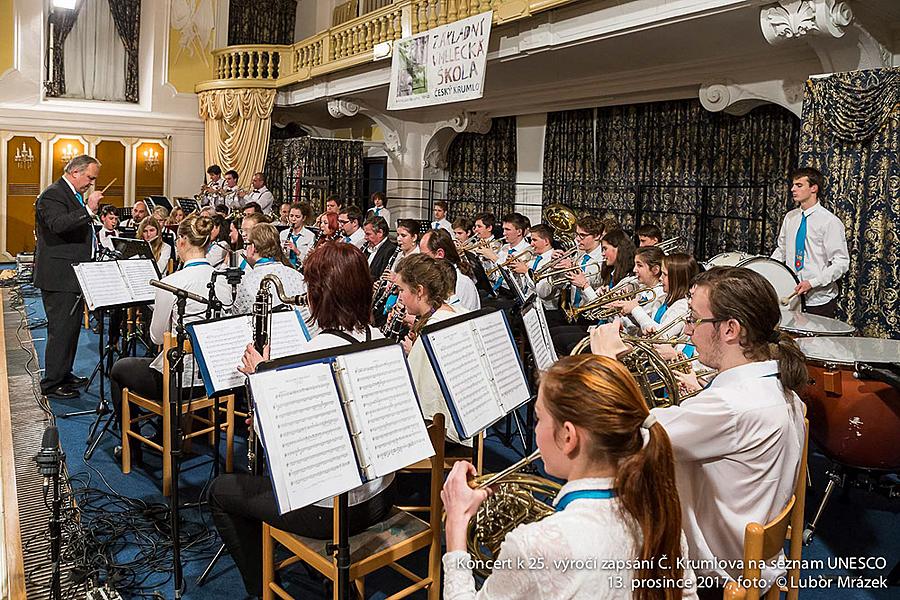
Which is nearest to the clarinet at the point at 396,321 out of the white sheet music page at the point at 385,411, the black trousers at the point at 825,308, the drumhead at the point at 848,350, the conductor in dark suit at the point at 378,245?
the white sheet music page at the point at 385,411

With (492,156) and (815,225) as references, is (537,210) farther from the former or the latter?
(815,225)

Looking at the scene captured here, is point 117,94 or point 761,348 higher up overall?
point 117,94

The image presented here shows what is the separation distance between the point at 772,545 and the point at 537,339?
147 cm

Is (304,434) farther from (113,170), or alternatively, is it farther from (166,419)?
(113,170)

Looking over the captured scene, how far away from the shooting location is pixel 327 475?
1.82 metres

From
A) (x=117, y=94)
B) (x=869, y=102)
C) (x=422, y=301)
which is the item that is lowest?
(x=422, y=301)

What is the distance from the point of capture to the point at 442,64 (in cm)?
753

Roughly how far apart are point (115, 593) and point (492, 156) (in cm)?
969

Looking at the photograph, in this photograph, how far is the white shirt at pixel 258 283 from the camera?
4432 mm

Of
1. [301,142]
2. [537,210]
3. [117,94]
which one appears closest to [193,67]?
[117,94]

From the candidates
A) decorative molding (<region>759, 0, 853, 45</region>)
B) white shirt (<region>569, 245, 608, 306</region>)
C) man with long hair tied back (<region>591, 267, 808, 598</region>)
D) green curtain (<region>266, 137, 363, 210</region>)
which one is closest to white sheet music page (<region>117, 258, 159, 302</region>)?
white shirt (<region>569, 245, 608, 306</region>)

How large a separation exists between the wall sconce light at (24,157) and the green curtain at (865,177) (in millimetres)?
13052

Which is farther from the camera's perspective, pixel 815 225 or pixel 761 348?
pixel 815 225

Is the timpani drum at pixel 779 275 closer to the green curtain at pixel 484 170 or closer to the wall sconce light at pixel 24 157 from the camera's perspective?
the green curtain at pixel 484 170
